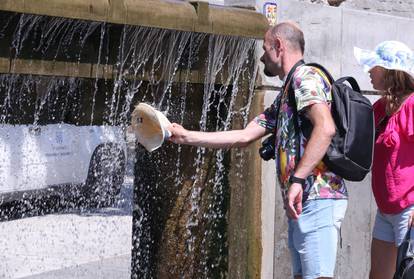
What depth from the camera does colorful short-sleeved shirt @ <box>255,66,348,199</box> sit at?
411 centimetres

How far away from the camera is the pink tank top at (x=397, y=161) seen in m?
4.66

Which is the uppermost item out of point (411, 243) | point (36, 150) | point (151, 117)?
point (151, 117)

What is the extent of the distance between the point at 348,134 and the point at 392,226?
834mm

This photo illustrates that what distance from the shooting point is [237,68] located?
5.38 m

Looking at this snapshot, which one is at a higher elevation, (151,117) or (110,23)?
(110,23)

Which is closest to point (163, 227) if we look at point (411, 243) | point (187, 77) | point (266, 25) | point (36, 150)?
point (187, 77)

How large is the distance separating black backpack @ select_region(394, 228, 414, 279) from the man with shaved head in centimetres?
39

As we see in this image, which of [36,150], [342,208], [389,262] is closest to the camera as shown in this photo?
[342,208]

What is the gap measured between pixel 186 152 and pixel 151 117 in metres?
1.32

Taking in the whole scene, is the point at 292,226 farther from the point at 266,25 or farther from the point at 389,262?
the point at 266,25

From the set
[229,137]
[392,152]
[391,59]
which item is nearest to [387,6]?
[391,59]

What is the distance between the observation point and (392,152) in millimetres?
4703

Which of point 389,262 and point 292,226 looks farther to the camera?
point 389,262

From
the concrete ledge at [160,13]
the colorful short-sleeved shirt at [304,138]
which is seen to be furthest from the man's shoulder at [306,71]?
the concrete ledge at [160,13]
